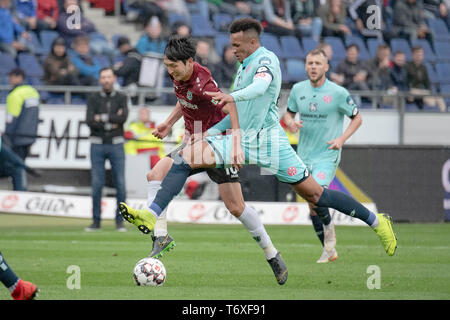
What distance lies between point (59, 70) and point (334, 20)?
709 cm

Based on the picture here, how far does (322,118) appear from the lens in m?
10.8

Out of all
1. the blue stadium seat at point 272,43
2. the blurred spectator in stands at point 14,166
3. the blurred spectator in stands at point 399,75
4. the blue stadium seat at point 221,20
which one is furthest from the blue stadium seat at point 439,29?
the blurred spectator in stands at point 14,166

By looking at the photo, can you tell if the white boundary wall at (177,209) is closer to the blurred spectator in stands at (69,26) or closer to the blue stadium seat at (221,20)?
the blurred spectator in stands at (69,26)

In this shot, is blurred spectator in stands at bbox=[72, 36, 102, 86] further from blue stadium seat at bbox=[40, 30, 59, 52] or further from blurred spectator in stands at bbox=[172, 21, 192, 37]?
blurred spectator in stands at bbox=[172, 21, 192, 37]

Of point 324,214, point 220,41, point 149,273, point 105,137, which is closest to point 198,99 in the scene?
point 149,273

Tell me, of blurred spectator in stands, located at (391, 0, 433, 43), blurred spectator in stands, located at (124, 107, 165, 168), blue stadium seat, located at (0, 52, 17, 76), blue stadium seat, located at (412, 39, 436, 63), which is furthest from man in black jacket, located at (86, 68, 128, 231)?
blue stadium seat, located at (412, 39, 436, 63)

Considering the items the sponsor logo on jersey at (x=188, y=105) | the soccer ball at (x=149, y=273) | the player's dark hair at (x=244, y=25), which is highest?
the player's dark hair at (x=244, y=25)

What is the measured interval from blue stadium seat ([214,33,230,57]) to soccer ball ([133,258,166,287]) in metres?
12.6

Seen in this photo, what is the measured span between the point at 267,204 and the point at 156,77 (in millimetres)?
3623

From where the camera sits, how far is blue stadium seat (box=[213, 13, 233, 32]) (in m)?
20.9

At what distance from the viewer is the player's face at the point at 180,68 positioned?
315 inches

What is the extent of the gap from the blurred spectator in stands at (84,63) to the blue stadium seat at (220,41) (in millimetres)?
3161
